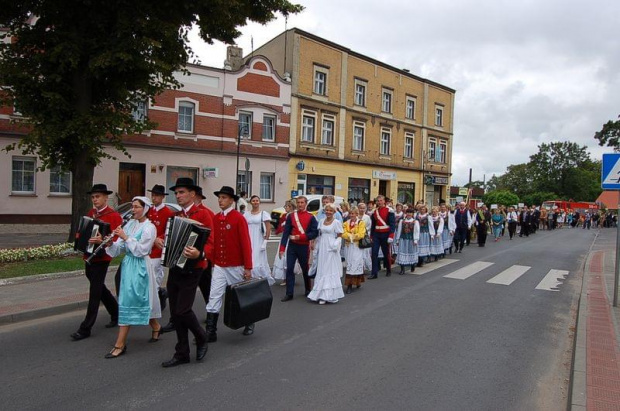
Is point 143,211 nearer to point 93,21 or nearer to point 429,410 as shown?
point 429,410

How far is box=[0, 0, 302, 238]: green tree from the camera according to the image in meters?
12.0

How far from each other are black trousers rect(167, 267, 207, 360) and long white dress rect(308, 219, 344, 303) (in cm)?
354

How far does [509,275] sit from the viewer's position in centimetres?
1255

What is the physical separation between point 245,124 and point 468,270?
17.9m

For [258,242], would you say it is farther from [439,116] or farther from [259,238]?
[439,116]

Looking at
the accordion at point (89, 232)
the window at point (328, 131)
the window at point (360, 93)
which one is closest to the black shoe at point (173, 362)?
the accordion at point (89, 232)

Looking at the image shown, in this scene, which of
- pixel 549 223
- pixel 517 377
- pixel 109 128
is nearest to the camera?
pixel 517 377

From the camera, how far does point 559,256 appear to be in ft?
59.3

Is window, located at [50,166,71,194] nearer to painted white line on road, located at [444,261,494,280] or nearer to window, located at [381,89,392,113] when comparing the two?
painted white line on road, located at [444,261,494,280]

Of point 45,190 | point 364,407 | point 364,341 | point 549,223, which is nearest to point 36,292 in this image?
point 364,341

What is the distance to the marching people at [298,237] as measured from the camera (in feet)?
28.2

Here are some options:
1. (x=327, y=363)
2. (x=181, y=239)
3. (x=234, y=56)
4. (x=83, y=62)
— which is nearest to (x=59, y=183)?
(x=83, y=62)

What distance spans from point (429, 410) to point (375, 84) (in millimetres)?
33255

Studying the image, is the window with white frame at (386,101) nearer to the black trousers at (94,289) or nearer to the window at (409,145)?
the window at (409,145)
